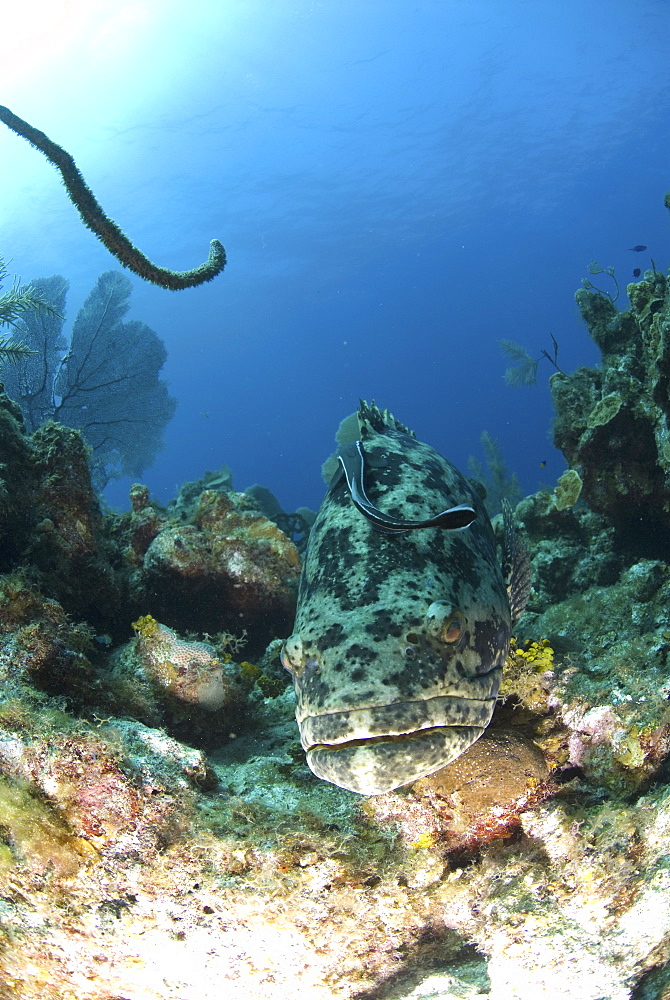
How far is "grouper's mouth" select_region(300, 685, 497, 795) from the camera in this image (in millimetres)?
2174

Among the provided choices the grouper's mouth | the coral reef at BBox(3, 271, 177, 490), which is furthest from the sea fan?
the grouper's mouth

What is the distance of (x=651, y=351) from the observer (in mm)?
4922

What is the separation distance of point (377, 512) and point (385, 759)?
Result: 1155mm

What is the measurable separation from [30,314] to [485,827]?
13.5 meters

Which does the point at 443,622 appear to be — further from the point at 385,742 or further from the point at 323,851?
the point at 323,851

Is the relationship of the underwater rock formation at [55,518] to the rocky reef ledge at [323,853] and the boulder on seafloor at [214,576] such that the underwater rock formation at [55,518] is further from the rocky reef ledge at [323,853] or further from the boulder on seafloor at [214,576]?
the rocky reef ledge at [323,853]

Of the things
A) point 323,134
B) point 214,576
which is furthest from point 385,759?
point 323,134

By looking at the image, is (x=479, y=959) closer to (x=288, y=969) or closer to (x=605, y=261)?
(x=288, y=969)

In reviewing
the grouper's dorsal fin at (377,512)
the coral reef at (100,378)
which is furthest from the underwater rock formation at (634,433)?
the coral reef at (100,378)

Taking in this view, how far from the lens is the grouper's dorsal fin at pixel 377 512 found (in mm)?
2457

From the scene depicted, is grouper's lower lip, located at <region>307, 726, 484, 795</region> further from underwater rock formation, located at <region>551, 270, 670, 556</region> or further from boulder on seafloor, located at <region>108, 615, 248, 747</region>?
underwater rock formation, located at <region>551, 270, 670, 556</region>

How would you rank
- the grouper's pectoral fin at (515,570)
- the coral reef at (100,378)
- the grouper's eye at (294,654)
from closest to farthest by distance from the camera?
the grouper's eye at (294,654), the grouper's pectoral fin at (515,570), the coral reef at (100,378)

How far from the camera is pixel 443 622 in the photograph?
8.11ft

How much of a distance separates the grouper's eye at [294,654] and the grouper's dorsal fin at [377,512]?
76 centimetres
